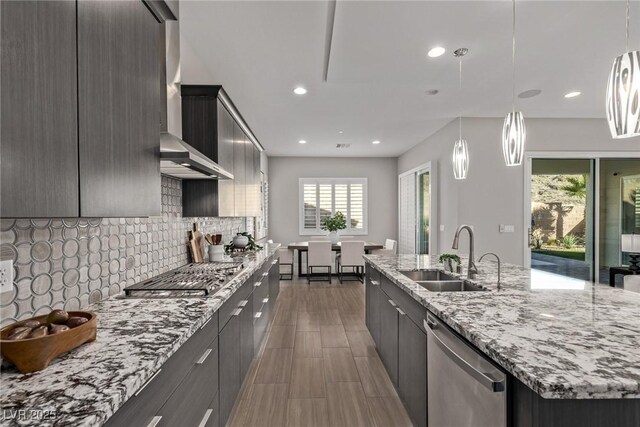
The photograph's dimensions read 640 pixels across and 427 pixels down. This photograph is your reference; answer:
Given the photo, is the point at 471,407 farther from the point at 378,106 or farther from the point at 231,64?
the point at 378,106

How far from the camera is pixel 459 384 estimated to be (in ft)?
3.94

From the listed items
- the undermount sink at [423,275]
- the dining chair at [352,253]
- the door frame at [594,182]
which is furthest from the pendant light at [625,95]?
the dining chair at [352,253]

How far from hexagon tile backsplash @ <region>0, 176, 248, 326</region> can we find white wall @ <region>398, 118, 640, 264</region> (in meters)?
4.08

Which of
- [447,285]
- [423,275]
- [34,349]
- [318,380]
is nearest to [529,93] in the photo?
[423,275]

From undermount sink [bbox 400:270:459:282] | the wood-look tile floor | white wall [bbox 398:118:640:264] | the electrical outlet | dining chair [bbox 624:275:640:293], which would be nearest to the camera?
the electrical outlet

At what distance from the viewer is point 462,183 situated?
461cm

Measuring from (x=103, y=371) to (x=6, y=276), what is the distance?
60 centimetres

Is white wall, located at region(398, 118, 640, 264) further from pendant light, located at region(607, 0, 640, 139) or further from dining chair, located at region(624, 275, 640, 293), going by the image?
pendant light, located at region(607, 0, 640, 139)

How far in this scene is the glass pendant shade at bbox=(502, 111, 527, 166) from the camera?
213 centimetres

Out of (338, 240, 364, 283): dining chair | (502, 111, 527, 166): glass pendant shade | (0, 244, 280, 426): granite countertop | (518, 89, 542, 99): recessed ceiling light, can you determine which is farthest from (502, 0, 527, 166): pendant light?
(338, 240, 364, 283): dining chair

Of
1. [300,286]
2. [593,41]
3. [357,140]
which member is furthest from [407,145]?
[593,41]

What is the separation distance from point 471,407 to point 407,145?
5.89 m

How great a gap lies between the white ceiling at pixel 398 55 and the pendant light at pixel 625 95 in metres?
1.00

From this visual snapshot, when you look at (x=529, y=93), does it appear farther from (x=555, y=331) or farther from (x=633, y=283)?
(x=555, y=331)
